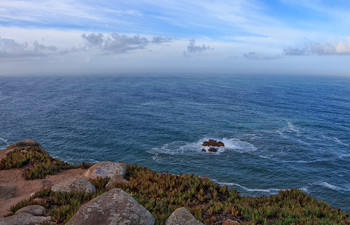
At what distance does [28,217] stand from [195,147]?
4190 cm

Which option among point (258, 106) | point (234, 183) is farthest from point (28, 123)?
point (258, 106)

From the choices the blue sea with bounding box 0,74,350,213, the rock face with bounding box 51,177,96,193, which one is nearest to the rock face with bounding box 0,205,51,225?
the rock face with bounding box 51,177,96,193

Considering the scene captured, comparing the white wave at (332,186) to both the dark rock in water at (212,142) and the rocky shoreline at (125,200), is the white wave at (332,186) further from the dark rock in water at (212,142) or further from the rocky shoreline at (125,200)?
the rocky shoreline at (125,200)

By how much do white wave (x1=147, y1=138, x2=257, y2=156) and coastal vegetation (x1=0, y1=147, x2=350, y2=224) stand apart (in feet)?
95.1

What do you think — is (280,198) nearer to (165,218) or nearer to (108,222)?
(165,218)

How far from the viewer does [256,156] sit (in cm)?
4544

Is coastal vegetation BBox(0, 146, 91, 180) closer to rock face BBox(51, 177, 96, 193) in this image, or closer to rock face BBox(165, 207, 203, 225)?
rock face BBox(51, 177, 96, 193)

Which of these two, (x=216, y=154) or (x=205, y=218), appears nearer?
(x=205, y=218)

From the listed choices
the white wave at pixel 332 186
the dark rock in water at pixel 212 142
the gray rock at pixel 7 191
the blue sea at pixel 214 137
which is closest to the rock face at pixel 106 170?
the gray rock at pixel 7 191

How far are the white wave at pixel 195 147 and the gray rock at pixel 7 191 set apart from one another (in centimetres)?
3258

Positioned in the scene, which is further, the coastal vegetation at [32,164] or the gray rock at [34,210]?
the coastal vegetation at [32,164]

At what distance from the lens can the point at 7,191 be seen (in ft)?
48.0

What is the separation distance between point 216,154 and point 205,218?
36.9 meters

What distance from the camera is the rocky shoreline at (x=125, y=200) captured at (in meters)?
8.85
